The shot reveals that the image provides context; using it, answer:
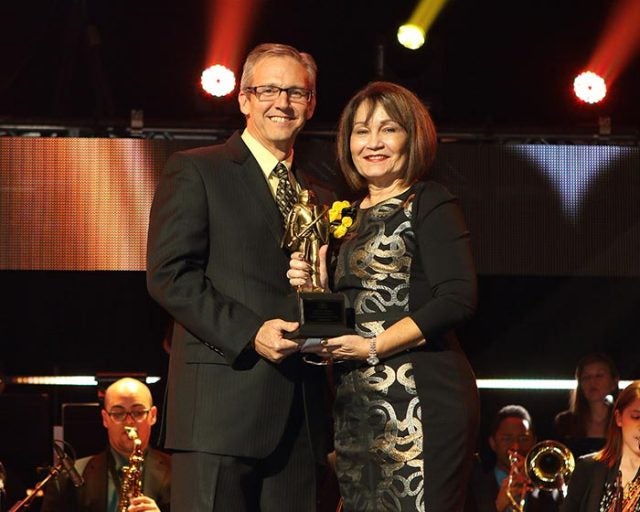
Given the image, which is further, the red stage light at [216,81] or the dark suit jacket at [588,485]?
the red stage light at [216,81]

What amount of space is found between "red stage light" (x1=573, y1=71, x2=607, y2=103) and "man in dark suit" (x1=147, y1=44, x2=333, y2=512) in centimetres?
446

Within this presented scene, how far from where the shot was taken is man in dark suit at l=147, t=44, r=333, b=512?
142 inches

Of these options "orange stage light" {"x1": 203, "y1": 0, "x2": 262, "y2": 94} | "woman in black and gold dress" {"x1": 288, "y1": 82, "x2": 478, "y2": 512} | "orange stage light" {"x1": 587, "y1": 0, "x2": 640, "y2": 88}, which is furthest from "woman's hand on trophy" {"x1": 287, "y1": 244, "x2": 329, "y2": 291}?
"orange stage light" {"x1": 587, "y1": 0, "x2": 640, "y2": 88}

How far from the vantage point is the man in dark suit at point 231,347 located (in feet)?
11.8

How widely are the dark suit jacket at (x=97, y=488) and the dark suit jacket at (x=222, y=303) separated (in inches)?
103

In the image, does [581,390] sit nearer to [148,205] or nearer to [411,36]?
[411,36]

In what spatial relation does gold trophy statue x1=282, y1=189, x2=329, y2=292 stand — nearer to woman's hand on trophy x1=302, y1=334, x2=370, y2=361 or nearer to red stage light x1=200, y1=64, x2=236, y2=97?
woman's hand on trophy x1=302, y1=334, x2=370, y2=361

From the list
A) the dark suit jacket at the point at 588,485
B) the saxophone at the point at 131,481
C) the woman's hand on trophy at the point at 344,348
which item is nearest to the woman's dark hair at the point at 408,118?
the woman's hand on trophy at the point at 344,348

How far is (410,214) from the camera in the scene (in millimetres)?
3752

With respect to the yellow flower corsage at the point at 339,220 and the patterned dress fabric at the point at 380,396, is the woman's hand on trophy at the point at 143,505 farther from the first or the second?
the yellow flower corsage at the point at 339,220

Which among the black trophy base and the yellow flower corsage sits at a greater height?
the yellow flower corsage

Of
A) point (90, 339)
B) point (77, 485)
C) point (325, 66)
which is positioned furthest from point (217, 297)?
point (325, 66)

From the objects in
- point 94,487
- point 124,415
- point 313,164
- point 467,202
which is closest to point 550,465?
point 467,202

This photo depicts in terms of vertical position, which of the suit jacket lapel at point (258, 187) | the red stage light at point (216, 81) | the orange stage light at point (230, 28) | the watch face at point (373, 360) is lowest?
the watch face at point (373, 360)
